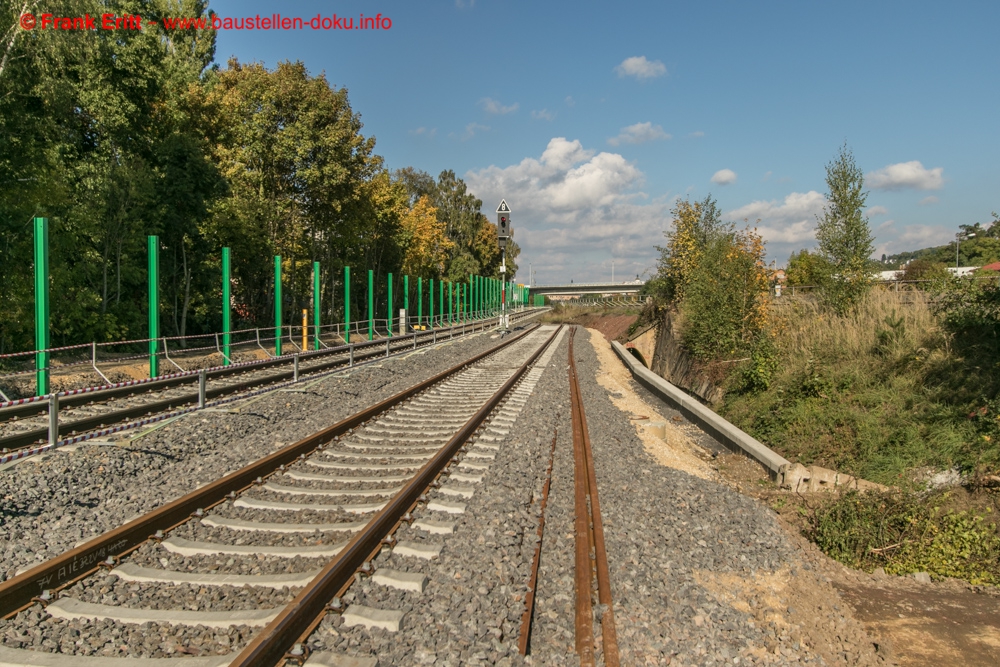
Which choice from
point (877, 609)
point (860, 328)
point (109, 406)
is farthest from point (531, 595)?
point (860, 328)

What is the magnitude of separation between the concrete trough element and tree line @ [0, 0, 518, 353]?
16621mm

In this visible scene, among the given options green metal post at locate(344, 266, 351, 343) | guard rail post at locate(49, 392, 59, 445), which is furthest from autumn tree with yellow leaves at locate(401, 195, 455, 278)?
guard rail post at locate(49, 392, 59, 445)

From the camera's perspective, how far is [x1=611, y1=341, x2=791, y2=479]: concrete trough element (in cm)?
820

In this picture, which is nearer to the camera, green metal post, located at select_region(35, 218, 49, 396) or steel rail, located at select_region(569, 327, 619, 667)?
steel rail, located at select_region(569, 327, 619, 667)

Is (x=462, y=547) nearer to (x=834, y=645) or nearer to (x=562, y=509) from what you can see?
(x=562, y=509)

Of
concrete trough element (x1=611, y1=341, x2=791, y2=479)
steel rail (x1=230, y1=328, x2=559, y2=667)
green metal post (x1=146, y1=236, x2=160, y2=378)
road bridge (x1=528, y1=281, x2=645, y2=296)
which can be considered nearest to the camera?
steel rail (x1=230, y1=328, x2=559, y2=667)

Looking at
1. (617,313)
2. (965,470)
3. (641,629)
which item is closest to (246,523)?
(641,629)

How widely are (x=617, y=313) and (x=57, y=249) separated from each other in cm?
4440

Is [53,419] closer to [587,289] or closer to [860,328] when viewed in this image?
[860,328]

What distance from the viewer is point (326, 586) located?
12.3 ft

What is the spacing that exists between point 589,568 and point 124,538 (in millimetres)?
3318

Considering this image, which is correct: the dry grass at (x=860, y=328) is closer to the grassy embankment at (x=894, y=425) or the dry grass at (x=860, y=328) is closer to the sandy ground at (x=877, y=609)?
the grassy embankment at (x=894, y=425)

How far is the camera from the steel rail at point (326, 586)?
3.12m

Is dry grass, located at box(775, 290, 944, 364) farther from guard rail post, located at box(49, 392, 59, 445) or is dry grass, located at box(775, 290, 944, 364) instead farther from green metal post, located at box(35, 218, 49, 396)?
green metal post, located at box(35, 218, 49, 396)
